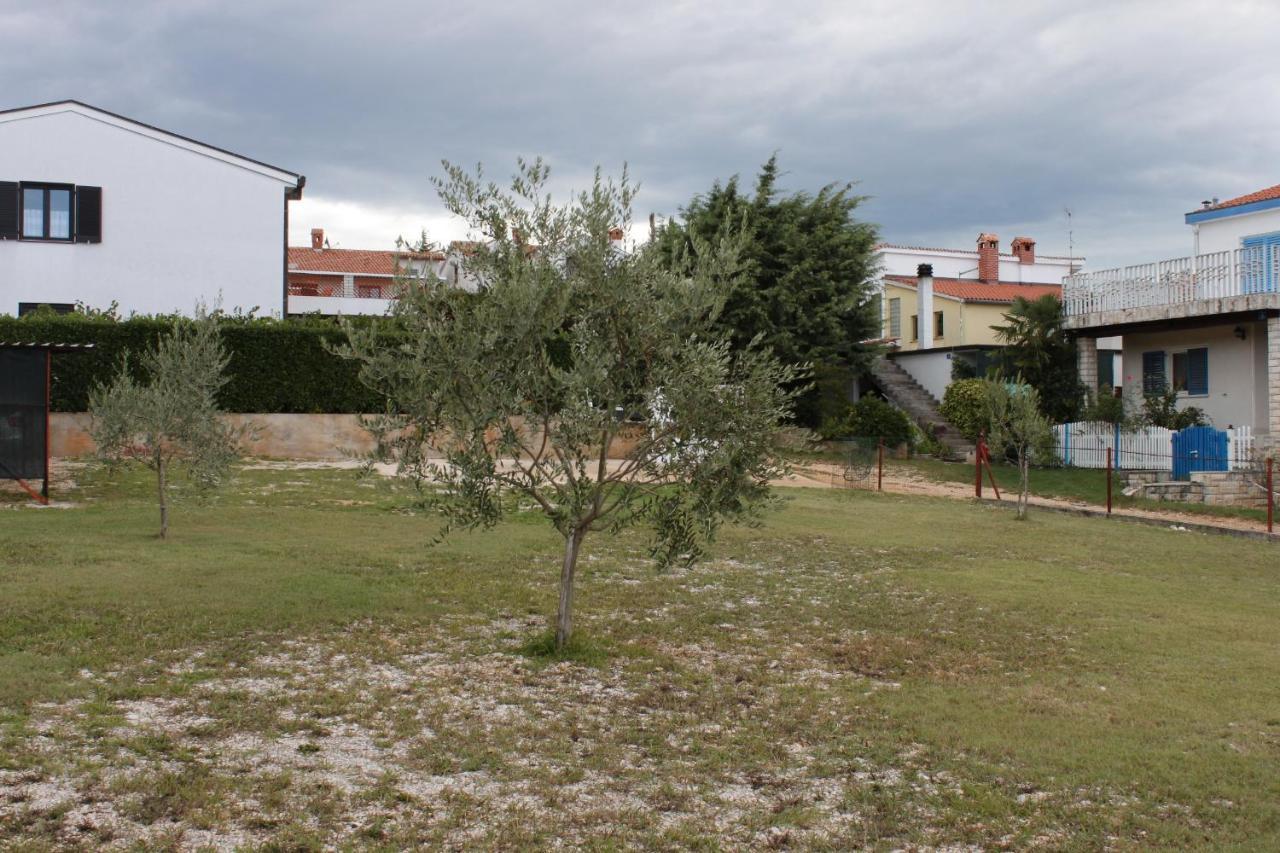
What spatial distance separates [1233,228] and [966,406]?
8.89 meters

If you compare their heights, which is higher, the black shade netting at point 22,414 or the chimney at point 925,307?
the chimney at point 925,307

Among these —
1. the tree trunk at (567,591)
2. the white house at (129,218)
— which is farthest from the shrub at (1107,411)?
the tree trunk at (567,591)

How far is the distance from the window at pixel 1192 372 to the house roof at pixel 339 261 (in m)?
39.6

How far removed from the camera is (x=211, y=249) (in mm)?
30594

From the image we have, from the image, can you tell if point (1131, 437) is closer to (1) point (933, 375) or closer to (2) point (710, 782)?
(1) point (933, 375)

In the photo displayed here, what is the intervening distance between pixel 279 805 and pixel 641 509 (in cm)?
379

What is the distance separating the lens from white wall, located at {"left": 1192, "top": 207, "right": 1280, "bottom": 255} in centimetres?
3061

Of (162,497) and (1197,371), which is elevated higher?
(1197,371)

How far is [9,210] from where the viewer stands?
93.6ft

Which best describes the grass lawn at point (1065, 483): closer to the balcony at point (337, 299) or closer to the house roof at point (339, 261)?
the balcony at point (337, 299)

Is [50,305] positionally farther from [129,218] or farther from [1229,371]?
[1229,371]

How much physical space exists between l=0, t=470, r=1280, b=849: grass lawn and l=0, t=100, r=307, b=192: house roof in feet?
60.6

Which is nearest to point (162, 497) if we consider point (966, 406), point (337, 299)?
point (966, 406)

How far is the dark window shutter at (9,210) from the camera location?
2839 cm
